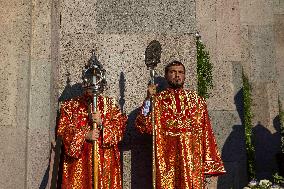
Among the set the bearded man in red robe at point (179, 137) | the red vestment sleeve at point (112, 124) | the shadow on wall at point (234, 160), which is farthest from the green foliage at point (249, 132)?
the red vestment sleeve at point (112, 124)

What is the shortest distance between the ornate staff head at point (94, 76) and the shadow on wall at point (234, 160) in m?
2.07

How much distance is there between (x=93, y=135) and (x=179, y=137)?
1.01m

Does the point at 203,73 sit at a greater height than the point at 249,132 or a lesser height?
greater

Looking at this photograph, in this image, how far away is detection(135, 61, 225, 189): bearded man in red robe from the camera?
19.6ft

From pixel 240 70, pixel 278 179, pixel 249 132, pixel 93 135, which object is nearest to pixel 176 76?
pixel 93 135

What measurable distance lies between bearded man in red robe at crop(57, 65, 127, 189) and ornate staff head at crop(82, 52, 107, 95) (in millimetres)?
118

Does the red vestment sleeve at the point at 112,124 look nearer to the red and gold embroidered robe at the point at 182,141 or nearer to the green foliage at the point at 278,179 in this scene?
the red and gold embroidered robe at the point at 182,141

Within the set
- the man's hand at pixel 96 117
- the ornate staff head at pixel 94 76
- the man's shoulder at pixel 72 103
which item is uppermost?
the ornate staff head at pixel 94 76

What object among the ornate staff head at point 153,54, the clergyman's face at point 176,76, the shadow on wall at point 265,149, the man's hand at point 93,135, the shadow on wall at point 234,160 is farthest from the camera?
the shadow on wall at point 265,149

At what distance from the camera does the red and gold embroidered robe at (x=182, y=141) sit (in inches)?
235

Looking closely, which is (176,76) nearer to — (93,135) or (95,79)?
(95,79)

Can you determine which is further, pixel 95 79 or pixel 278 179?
pixel 278 179

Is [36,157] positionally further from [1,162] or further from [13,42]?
[13,42]

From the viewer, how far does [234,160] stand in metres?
7.12
